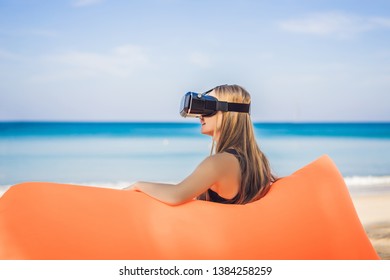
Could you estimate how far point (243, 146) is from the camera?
1994 mm

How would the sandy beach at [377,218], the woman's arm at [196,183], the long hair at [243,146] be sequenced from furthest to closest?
1. the sandy beach at [377,218]
2. the long hair at [243,146]
3. the woman's arm at [196,183]

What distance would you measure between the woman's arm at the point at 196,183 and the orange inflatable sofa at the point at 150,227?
0.12ft

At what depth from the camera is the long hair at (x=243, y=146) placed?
6.50 feet

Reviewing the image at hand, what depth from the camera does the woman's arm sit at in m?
1.83

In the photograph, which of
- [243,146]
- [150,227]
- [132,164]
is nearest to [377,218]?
[243,146]

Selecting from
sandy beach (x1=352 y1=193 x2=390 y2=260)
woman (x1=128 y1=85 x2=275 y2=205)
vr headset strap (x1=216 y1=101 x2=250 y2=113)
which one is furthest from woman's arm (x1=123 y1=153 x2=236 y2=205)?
sandy beach (x1=352 y1=193 x2=390 y2=260)

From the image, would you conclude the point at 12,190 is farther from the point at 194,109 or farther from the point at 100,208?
the point at 194,109

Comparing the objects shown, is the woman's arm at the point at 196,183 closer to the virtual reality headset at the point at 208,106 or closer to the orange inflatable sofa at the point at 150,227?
the orange inflatable sofa at the point at 150,227

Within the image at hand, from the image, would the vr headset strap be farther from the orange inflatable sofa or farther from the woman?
the orange inflatable sofa

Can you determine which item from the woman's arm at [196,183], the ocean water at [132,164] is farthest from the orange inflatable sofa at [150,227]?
A: the ocean water at [132,164]

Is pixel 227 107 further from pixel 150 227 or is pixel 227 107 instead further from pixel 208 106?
pixel 150 227

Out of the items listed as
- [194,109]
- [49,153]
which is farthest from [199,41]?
[194,109]
